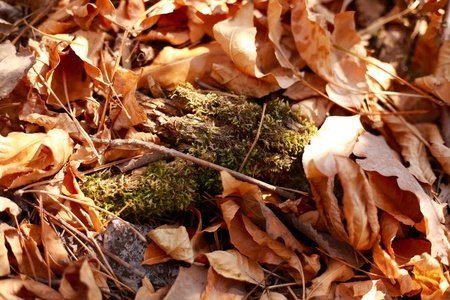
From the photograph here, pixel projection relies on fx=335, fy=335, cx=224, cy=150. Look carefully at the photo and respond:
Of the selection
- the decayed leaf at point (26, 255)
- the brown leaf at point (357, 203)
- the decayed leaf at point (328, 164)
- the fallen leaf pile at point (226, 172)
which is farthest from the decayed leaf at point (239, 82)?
the decayed leaf at point (26, 255)

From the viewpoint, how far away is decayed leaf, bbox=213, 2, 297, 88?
169cm

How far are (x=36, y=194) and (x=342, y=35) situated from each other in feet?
5.92

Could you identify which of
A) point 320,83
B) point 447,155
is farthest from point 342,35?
point 447,155

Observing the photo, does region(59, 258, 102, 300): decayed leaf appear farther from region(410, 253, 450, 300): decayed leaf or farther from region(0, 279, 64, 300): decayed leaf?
region(410, 253, 450, 300): decayed leaf

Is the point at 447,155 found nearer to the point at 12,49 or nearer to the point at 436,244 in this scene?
the point at 436,244

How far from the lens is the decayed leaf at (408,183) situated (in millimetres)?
1405

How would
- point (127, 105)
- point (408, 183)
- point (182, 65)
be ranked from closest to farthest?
point (408, 183), point (127, 105), point (182, 65)

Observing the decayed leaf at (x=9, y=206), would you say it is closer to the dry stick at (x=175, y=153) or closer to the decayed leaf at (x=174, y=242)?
the dry stick at (x=175, y=153)

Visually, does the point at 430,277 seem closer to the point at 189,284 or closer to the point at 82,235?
the point at 189,284

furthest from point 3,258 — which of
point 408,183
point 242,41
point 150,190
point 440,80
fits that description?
point 440,80

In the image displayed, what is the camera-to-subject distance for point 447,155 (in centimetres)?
176

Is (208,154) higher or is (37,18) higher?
(37,18)

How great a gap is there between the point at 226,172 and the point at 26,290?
86 cm

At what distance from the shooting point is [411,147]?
1.81 metres
